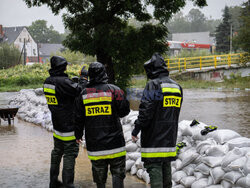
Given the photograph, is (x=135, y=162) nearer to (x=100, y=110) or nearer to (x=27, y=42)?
(x=100, y=110)

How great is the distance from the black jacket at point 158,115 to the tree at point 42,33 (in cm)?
10327

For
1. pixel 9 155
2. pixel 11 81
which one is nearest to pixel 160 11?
pixel 9 155

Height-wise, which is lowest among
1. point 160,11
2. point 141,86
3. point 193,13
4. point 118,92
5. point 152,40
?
point 141,86

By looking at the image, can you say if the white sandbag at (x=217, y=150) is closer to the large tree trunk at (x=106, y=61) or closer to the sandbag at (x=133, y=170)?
the sandbag at (x=133, y=170)

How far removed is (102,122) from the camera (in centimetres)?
373

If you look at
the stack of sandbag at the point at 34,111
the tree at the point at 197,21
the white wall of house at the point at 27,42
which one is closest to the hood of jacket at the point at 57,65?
the stack of sandbag at the point at 34,111

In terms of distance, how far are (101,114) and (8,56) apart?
43.0 metres

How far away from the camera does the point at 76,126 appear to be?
390 centimetres

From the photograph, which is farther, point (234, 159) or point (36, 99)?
point (36, 99)

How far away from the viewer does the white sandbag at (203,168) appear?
14.4 ft

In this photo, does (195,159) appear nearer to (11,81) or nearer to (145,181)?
(145,181)

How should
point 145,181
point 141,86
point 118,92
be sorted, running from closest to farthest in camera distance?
point 118,92 < point 145,181 < point 141,86

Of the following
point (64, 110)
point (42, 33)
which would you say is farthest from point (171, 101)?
point (42, 33)

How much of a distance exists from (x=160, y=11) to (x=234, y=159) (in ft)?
18.3
